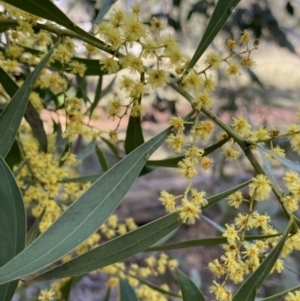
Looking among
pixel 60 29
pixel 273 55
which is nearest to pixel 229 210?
pixel 60 29

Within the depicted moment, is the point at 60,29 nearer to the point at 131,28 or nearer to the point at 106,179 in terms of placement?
the point at 131,28

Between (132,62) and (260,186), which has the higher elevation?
(132,62)

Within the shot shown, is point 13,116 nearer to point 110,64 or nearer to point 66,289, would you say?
point 110,64

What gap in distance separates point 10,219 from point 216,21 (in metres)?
0.39

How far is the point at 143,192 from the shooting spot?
2.94m

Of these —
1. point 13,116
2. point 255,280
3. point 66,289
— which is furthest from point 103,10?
point 66,289

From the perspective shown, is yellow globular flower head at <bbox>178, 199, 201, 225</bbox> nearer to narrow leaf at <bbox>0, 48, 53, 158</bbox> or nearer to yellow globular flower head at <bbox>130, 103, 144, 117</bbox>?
yellow globular flower head at <bbox>130, 103, 144, 117</bbox>

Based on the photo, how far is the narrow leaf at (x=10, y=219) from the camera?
607 millimetres

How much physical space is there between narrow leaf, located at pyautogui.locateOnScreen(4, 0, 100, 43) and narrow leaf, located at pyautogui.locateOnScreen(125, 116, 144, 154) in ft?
0.45

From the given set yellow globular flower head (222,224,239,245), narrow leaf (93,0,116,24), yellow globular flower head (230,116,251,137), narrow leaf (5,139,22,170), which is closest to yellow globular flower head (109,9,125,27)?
narrow leaf (93,0,116,24)

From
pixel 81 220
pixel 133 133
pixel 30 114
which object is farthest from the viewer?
pixel 30 114

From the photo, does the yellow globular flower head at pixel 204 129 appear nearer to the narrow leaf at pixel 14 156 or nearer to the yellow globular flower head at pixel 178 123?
the yellow globular flower head at pixel 178 123

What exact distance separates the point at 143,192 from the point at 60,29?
90.1 inches

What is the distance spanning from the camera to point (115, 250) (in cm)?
56
